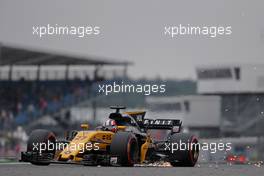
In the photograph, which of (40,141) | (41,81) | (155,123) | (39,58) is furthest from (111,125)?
(41,81)

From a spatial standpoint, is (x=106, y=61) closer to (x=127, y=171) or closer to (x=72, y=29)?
(x=72, y=29)

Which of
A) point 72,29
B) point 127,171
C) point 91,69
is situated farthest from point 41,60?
point 127,171

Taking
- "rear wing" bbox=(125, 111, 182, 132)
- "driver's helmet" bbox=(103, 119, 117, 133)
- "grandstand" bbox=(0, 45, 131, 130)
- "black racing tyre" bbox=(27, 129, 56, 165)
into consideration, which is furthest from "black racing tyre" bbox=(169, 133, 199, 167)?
"grandstand" bbox=(0, 45, 131, 130)

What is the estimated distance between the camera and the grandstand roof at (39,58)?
31156 mm

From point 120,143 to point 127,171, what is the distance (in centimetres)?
153

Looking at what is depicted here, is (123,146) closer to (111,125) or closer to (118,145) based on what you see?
(118,145)

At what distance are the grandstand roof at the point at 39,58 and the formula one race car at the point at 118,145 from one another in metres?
11.2

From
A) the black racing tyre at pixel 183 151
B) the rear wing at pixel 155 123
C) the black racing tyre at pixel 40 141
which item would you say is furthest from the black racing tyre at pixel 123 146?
the black racing tyre at pixel 40 141

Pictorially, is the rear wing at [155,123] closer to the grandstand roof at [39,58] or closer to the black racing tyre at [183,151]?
the black racing tyre at [183,151]

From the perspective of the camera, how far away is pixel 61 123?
34.8m

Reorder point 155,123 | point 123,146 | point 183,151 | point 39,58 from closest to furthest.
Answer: point 123,146
point 183,151
point 155,123
point 39,58

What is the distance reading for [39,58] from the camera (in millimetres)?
32031

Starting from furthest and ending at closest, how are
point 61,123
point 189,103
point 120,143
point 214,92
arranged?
point 214,92 < point 189,103 < point 61,123 < point 120,143

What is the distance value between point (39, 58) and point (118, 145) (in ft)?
49.6
